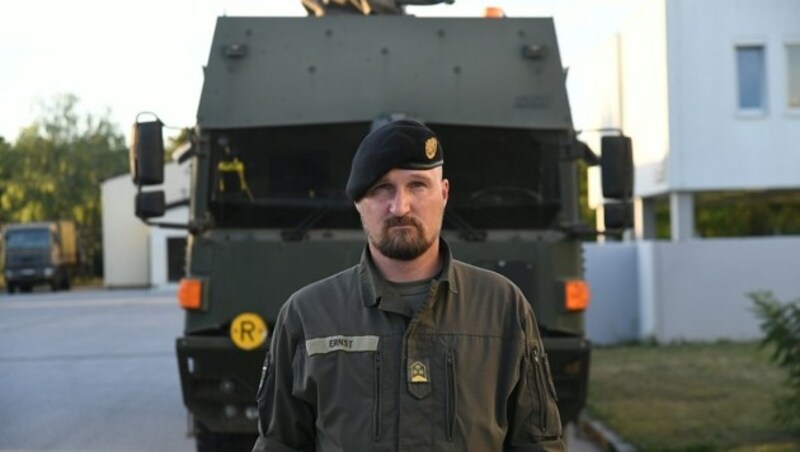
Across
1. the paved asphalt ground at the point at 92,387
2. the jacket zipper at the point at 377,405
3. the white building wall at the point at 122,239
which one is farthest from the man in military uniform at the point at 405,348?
the white building wall at the point at 122,239

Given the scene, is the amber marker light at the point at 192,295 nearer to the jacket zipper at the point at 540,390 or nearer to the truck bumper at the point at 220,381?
the truck bumper at the point at 220,381

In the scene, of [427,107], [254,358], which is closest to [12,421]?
[254,358]

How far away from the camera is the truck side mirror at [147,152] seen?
766cm

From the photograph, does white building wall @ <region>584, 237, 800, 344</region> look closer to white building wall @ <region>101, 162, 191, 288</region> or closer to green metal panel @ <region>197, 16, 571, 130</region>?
green metal panel @ <region>197, 16, 571, 130</region>

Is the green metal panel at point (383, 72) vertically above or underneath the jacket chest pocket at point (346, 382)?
above

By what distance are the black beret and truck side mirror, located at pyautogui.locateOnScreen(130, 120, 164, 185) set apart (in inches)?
189

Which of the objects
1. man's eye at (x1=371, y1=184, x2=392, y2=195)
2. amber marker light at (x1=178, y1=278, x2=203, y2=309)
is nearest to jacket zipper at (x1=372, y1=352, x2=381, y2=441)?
man's eye at (x1=371, y1=184, x2=392, y2=195)

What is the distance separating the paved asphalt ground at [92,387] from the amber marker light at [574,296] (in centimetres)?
279

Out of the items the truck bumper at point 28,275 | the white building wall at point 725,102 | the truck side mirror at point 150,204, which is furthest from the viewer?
the truck bumper at point 28,275

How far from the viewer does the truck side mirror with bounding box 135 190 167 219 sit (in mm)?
7973

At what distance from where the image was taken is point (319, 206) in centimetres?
772

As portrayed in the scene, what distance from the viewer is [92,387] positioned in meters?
14.5

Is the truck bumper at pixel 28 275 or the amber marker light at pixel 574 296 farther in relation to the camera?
the truck bumper at pixel 28 275

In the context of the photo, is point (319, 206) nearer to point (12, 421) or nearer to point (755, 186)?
point (12, 421)
